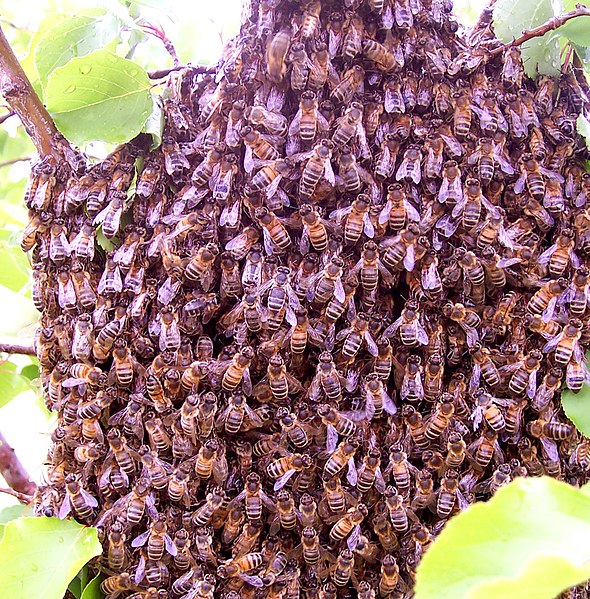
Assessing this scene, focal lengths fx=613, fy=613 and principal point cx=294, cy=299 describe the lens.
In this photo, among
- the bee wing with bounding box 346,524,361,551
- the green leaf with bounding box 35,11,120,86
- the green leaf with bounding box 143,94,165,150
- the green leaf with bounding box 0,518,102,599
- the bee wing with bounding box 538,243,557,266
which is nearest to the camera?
the green leaf with bounding box 0,518,102,599

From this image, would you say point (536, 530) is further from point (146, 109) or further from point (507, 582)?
point (146, 109)

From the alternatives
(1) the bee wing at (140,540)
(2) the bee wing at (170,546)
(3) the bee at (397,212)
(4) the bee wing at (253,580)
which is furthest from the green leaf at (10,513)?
(3) the bee at (397,212)

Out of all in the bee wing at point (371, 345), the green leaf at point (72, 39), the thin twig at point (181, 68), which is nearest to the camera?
the bee wing at point (371, 345)

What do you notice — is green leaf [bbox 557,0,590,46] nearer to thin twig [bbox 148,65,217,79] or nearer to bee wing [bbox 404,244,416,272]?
bee wing [bbox 404,244,416,272]

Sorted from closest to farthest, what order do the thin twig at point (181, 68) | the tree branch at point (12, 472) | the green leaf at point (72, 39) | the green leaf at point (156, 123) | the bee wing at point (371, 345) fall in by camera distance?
the bee wing at point (371, 345) < the green leaf at point (156, 123) < the thin twig at point (181, 68) < the green leaf at point (72, 39) < the tree branch at point (12, 472)

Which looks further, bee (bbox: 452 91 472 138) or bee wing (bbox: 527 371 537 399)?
bee (bbox: 452 91 472 138)

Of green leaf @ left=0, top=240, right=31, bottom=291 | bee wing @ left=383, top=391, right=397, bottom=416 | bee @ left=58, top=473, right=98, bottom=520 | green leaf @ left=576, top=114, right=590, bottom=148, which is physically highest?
green leaf @ left=0, top=240, right=31, bottom=291

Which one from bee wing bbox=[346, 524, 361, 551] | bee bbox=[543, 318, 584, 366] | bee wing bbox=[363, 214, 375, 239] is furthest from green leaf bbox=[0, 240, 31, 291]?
bee bbox=[543, 318, 584, 366]

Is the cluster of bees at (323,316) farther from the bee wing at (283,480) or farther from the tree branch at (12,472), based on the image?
the tree branch at (12,472)
